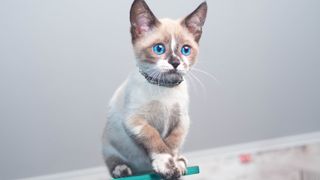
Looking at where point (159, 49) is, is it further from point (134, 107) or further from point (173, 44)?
point (134, 107)

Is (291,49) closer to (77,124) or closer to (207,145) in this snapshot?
(207,145)

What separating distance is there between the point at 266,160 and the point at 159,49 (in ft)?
3.14

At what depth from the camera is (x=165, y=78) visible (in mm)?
1271

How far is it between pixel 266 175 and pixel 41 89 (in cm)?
114

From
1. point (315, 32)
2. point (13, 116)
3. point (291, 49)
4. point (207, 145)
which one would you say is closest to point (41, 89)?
point (13, 116)

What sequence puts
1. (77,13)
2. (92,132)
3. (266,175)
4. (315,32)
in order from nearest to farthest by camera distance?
(77,13), (92,132), (315,32), (266,175)

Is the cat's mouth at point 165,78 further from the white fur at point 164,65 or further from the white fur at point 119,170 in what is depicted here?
the white fur at point 119,170

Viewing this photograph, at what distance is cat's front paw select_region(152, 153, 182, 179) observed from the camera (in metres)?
1.15

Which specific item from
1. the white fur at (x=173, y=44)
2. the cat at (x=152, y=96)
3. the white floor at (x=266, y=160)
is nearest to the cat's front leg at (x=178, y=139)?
the cat at (x=152, y=96)

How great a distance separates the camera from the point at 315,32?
5.50ft

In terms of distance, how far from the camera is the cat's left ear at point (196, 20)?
1321 millimetres

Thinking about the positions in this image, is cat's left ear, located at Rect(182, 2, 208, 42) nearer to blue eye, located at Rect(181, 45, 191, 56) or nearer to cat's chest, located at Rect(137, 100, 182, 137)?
blue eye, located at Rect(181, 45, 191, 56)

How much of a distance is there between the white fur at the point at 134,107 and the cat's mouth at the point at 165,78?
0.01 meters

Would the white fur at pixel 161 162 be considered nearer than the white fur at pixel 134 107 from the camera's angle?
Yes
